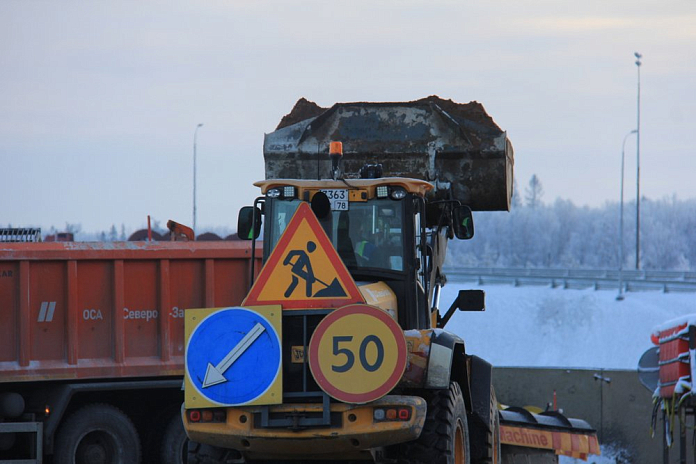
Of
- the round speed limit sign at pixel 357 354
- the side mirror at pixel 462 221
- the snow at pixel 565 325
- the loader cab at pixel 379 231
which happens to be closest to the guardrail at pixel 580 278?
the snow at pixel 565 325

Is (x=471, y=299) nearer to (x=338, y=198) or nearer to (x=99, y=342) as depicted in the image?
(x=338, y=198)

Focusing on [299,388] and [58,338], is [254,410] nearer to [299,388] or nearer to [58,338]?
[299,388]

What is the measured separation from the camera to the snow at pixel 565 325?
41031 millimetres

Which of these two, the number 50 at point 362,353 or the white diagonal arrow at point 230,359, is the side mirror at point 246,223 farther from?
the number 50 at point 362,353

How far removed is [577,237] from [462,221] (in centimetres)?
9644

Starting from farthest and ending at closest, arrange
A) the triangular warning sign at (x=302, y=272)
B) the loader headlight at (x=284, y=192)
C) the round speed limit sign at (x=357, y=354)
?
the loader headlight at (x=284, y=192)
the triangular warning sign at (x=302, y=272)
the round speed limit sign at (x=357, y=354)

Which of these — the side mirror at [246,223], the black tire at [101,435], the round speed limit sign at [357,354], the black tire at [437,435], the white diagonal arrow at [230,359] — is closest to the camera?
the round speed limit sign at [357,354]

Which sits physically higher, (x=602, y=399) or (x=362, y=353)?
(x=362, y=353)

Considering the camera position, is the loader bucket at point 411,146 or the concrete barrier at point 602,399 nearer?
the loader bucket at point 411,146

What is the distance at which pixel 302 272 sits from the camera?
25.2 feet

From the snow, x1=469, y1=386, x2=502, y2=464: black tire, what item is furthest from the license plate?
the snow

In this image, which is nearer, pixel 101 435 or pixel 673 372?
pixel 101 435

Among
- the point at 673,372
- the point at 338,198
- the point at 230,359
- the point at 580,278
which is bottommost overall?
the point at 580,278

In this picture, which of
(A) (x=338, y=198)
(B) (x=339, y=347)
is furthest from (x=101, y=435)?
(B) (x=339, y=347)
